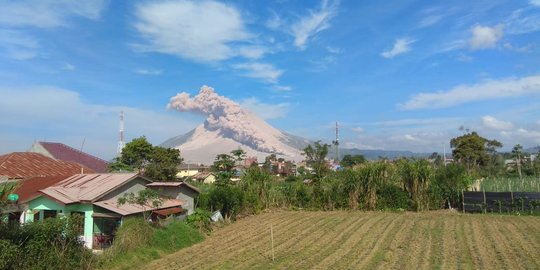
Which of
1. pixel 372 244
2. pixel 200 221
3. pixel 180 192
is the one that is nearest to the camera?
pixel 372 244

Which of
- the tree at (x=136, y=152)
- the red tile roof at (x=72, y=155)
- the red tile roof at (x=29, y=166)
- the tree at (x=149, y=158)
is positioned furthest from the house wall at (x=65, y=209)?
the tree at (x=136, y=152)

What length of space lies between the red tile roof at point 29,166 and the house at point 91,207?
551 cm

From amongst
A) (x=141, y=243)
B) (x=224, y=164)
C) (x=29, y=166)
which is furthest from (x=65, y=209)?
(x=224, y=164)

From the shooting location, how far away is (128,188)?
17344mm

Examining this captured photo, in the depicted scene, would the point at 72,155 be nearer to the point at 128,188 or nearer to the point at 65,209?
the point at 128,188

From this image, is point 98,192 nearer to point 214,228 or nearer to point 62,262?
point 62,262

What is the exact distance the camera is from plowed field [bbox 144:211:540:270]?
39.5 ft

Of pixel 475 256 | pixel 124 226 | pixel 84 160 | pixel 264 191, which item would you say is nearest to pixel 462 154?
pixel 264 191

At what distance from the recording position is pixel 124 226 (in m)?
14.0

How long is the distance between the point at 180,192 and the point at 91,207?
18.8 ft

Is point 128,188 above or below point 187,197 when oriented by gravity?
above

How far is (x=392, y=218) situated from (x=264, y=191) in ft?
27.0

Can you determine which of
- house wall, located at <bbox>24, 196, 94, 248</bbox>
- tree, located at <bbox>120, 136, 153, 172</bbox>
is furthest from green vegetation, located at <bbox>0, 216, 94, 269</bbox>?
tree, located at <bbox>120, 136, 153, 172</bbox>

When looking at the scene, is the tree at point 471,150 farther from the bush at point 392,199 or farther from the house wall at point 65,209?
the house wall at point 65,209
